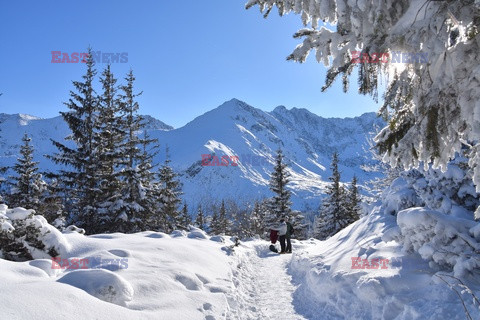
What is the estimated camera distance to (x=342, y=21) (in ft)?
9.64

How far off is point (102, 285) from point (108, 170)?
14.4 m

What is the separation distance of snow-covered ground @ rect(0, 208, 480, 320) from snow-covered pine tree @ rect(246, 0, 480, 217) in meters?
1.96

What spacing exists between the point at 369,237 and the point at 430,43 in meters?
7.62

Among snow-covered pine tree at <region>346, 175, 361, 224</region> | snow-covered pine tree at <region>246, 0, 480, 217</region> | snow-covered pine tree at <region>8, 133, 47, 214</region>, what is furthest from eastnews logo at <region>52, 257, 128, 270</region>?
snow-covered pine tree at <region>346, 175, 361, 224</region>

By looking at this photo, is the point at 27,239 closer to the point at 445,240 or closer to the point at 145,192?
the point at 445,240

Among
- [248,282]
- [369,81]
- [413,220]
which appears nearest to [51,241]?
[248,282]

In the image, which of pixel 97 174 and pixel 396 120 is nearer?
pixel 396 120

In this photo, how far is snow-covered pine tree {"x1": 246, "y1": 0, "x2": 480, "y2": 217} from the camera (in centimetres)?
266

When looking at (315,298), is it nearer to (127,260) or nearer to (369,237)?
(369,237)

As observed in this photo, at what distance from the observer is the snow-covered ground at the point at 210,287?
167 inches

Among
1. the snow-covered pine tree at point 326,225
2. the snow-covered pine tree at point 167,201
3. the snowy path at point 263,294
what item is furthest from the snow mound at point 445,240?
the snow-covered pine tree at point 326,225

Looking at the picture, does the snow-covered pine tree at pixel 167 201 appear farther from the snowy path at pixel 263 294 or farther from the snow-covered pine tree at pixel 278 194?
the snowy path at pixel 263 294

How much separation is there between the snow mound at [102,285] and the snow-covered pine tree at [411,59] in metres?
4.43

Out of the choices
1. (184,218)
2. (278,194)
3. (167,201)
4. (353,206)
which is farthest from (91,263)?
(353,206)
